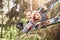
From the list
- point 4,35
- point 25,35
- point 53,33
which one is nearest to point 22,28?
point 25,35

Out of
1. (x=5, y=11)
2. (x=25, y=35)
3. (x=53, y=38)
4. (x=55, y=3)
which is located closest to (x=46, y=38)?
(x=53, y=38)

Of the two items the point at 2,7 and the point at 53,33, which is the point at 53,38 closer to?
the point at 53,33

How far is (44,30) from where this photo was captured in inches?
47.6

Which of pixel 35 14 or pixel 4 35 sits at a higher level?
pixel 35 14

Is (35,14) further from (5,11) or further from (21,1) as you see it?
(5,11)

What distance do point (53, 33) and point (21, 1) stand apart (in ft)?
1.40

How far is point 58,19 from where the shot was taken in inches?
47.9

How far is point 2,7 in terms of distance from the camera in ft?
4.04

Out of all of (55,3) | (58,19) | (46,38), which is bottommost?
(46,38)

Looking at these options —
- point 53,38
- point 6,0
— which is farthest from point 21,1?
point 53,38

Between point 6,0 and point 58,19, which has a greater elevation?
point 6,0

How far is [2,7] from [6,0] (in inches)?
3.0

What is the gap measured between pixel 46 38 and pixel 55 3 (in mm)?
343

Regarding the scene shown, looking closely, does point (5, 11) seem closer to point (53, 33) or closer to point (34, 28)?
point (34, 28)
